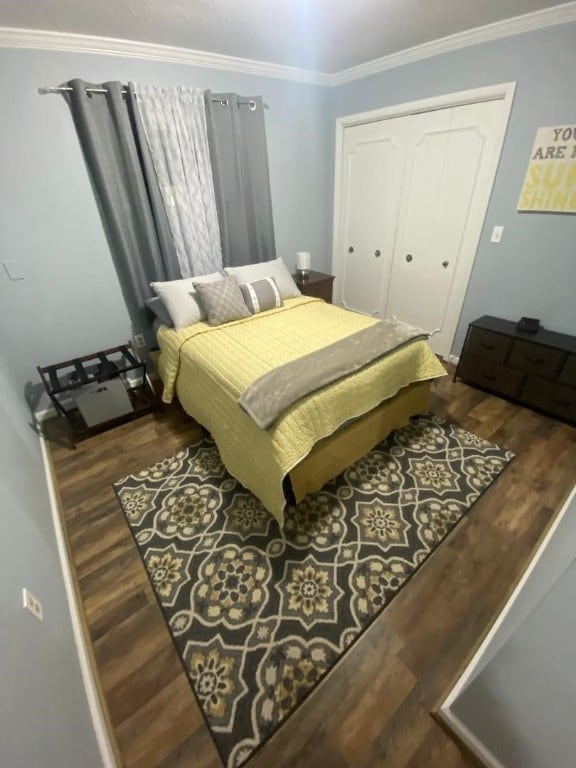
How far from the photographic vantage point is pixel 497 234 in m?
2.46

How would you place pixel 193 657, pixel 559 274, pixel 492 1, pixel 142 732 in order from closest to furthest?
1. pixel 142 732
2. pixel 193 657
3. pixel 492 1
4. pixel 559 274

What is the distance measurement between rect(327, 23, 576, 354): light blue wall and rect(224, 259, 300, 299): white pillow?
1558 millimetres

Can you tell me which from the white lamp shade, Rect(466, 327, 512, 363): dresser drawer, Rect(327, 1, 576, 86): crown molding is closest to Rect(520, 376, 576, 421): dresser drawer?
Rect(466, 327, 512, 363): dresser drawer

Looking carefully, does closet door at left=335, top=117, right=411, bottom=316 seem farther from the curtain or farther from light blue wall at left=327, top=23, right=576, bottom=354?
the curtain

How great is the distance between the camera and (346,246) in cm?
368

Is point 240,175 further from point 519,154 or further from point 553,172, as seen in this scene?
point 553,172

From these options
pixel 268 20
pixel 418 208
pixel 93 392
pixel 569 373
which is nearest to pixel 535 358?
pixel 569 373

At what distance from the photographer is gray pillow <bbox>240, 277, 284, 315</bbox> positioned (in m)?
2.51

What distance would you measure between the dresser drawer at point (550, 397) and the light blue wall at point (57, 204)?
9.54ft

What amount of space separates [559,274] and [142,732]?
330cm

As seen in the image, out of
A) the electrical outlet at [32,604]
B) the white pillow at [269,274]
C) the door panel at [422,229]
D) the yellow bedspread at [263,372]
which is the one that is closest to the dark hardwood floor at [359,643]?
the electrical outlet at [32,604]

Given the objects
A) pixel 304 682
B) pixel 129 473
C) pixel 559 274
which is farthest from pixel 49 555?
pixel 559 274

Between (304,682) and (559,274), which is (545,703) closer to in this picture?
(304,682)

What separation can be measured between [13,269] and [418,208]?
3223 mm
